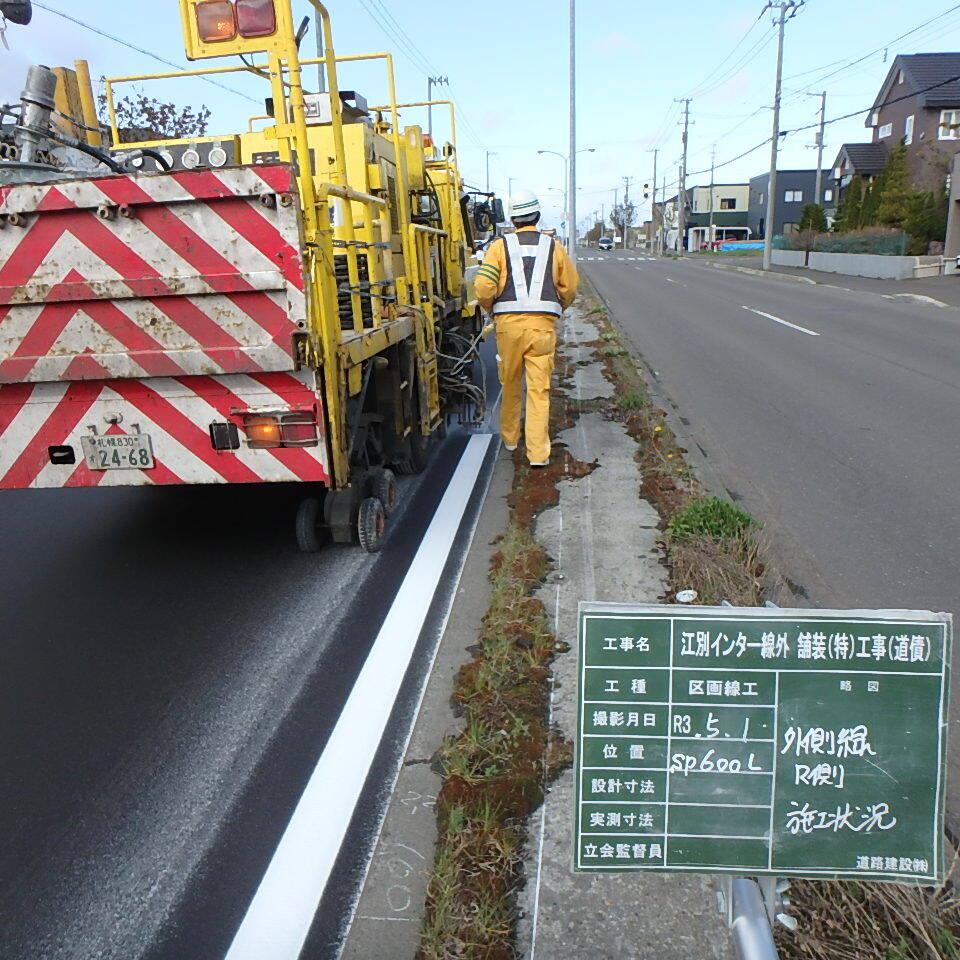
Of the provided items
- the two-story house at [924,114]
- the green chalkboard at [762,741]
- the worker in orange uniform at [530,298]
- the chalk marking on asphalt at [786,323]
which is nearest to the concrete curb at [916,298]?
the chalk marking on asphalt at [786,323]

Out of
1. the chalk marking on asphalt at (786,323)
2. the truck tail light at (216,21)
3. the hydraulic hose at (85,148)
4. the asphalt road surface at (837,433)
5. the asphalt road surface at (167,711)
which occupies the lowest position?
the chalk marking on asphalt at (786,323)

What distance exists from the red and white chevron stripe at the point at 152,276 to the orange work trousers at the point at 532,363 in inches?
106

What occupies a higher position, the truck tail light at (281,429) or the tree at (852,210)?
the tree at (852,210)

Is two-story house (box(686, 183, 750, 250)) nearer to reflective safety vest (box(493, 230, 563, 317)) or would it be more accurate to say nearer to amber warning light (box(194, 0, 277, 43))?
reflective safety vest (box(493, 230, 563, 317))

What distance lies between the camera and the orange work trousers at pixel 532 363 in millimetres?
6395

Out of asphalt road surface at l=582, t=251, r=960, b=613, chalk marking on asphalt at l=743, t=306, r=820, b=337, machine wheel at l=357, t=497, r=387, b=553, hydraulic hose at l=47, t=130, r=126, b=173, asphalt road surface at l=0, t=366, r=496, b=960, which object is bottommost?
chalk marking on asphalt at l=743, t=306, r=820, b=337

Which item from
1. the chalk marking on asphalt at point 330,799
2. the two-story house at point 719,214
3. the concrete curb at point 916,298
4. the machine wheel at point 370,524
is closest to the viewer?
the chalk marking on asphalt at point 330,799

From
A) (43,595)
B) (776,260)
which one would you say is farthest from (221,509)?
(776,260)

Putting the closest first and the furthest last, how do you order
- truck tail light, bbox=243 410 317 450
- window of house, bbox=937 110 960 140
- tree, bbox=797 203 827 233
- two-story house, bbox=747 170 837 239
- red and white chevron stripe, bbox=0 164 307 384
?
red and white chevron stripe, bbox=0 164 307 384, truck tail light, bbox=243 410 317 450, window of house, bbox=937 110 960 140, tree, bbox=797 203 827 233, two-story house, bbox=747 170 837 239

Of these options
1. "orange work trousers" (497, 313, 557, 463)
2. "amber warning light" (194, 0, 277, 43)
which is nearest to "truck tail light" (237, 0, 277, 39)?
"amber warning light" (194, 0, 277, 43)

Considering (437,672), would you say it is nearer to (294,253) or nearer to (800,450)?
(294,253)

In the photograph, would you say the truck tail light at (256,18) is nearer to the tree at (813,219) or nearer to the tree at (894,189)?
the tree at (894,189)

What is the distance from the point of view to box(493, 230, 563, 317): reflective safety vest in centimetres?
645

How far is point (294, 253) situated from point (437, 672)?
1999 mm
